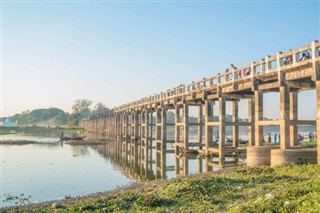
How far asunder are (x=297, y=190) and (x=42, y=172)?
1920 cm

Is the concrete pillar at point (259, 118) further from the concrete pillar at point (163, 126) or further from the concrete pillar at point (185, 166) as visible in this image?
the concrete pillar at point (163, 126)

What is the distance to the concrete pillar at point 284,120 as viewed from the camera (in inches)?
677

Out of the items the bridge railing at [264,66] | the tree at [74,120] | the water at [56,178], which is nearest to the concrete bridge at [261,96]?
the bridge railing at [264,66]

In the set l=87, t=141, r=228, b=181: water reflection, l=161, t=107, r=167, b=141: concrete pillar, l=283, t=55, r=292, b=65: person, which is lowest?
l=87, t=141, r=228, b=181: water reflection

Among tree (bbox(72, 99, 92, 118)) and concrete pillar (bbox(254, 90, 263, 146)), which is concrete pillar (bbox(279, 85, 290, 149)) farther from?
tree (bbox(72, 99, 92, 118))

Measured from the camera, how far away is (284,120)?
17344mm

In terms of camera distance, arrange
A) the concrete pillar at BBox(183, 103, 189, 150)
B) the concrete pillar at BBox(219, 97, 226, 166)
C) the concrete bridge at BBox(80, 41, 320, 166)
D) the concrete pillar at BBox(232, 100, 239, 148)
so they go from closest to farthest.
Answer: the concrete bridge at BBox(80, 41, 320, 166) < the concrete pillar at BBox(219, 97, 226, 166) < the concrete pillar at BBox(232, 100, 239, 148) < the concrete pillar at BBox(183, 103, 189, 150)

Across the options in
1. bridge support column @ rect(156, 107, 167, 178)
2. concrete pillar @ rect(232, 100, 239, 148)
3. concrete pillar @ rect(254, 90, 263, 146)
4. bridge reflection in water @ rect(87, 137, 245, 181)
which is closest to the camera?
concrete pillar @ rect(254, 90, 263, 146)

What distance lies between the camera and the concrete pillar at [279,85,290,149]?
56.4 ft

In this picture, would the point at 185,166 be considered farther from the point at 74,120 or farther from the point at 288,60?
the point at 74,120

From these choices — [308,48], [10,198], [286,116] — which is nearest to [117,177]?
[10,198]

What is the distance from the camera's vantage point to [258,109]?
67.2 ft

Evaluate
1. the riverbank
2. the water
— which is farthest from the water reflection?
the riverbank

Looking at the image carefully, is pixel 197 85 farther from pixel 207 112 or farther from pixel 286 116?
pixel 286 116
